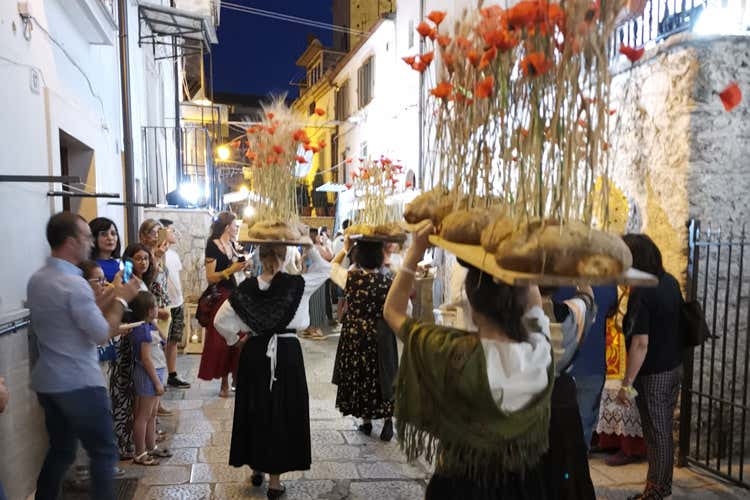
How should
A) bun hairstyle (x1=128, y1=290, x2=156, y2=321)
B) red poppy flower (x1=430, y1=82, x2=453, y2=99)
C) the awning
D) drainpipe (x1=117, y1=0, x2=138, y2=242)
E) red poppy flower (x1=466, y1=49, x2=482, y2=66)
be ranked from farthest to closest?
1. the awning
2. drainpipe (x1=117, y1=0, x2=138, y2=242)
3. bun hairstyle (x1=128, y1=290, x2=156, y2=321)
4. red poppy flower (x1=430, y1=82, x2=453, y2=99)
5. red poppy flower (x1=466, y1=49, x2=482, y2=66)

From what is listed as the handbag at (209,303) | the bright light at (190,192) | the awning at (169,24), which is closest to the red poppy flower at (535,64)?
the handbag at (209,303)

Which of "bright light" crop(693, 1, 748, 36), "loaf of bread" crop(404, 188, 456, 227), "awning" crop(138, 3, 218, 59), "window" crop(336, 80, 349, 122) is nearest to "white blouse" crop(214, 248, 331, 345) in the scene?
"loaf of bread" crop(404, 188, 456, 227)

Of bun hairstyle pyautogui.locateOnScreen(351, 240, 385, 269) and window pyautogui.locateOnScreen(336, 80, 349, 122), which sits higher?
window pyautogui.locateOnScreen(336, 80, 349, 122)

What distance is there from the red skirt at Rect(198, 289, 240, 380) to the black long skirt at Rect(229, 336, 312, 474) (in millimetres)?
1907

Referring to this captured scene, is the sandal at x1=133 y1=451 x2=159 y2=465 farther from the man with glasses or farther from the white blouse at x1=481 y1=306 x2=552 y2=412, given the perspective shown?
the white blouse at x1=481 y1=306 x2=552 y2=412

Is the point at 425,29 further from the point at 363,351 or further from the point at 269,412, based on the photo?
the point at 363,351

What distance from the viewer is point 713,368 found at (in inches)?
160

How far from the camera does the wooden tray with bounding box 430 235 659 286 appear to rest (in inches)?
63.4

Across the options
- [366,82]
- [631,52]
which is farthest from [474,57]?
[366,82]

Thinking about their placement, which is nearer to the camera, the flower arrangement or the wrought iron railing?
the flower arrangement

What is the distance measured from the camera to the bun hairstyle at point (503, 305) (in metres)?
1.86

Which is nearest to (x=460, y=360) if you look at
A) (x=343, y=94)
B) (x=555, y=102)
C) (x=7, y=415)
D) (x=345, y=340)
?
(x=555, y=102)

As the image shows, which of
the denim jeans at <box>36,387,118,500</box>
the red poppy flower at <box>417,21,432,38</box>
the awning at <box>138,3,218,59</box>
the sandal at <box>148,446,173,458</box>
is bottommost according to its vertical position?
the sandal at <box>148,446,173,458</box>

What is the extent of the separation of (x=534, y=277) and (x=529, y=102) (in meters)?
0.69
